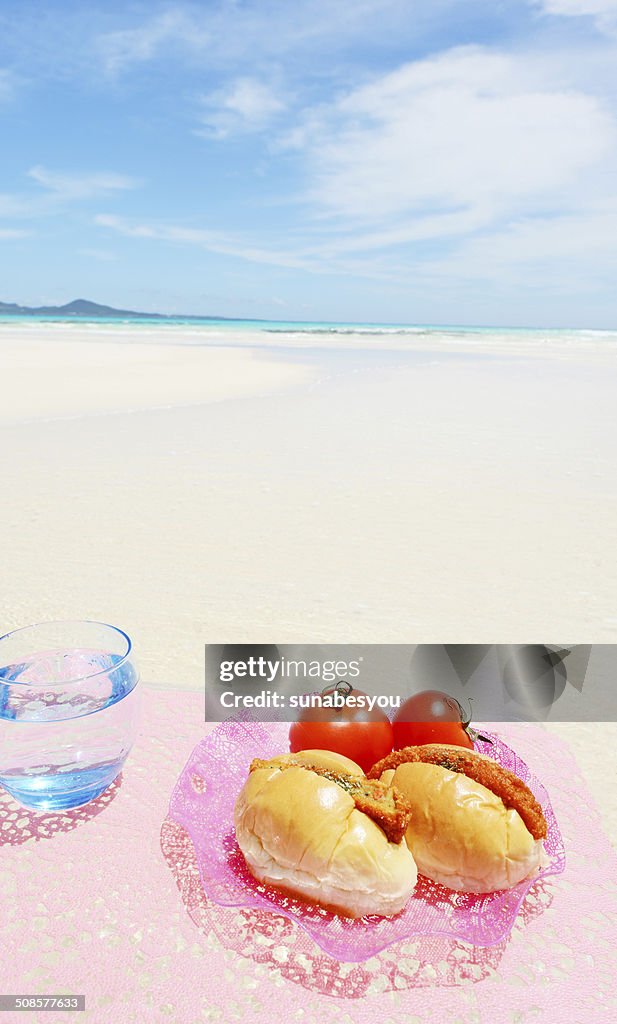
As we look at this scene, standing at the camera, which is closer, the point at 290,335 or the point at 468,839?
the point at 468,839

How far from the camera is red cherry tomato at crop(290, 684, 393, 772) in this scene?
1.66 metres

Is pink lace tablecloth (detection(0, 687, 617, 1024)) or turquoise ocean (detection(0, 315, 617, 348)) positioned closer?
pink lace tablecloth (detection(0, 687, 617, 1024))

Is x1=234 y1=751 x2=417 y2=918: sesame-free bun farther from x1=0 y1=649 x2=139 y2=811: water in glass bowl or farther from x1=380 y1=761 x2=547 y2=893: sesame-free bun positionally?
x1=0 y1=649 x2=139 y2=811: water in glass bowl

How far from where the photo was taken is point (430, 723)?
168cm

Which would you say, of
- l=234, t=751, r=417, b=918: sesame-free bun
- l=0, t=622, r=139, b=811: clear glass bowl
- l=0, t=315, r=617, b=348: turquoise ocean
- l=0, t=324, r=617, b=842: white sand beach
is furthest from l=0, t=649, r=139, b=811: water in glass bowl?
l=0, t=315, r=617, b=348: turquoise ocean

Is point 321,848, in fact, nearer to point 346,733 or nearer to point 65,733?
point 346,733

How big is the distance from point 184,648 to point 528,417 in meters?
8.15

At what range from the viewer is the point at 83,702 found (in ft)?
5.14

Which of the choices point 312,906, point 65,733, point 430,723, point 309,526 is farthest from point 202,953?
point 309,526

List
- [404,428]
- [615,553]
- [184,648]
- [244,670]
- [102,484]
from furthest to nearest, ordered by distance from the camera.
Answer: [404,428] → [102,484] → [615,553] → [184,648] → [244,670]

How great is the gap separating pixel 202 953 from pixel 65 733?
0.55 metres

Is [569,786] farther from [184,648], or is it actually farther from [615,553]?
[615,553]

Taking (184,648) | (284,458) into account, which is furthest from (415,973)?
(284,458)

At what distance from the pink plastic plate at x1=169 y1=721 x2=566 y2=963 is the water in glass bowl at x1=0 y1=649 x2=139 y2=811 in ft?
0.69
